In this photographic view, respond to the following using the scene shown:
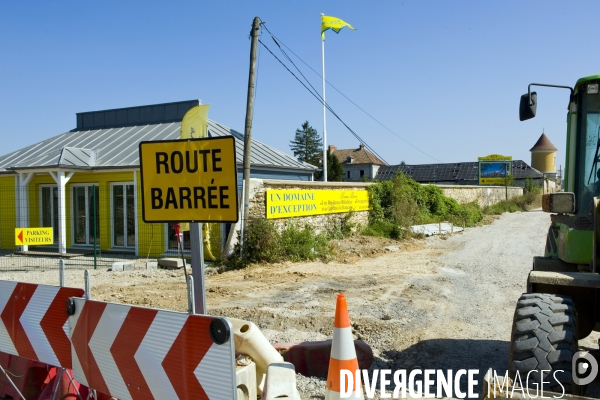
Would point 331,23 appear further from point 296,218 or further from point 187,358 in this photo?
point 187,358

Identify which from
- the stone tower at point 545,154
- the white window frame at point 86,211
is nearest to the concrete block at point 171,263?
the white window frame at point 86,211

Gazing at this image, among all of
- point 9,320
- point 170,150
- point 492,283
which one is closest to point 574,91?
point 170,150

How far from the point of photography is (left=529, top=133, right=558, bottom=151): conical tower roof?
85256 millimetres

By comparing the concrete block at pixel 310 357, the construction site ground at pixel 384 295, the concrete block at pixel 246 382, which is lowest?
the construction site ground at pixel 384 295

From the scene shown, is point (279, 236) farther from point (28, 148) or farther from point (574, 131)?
point (28, 148)

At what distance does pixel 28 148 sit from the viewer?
→ 71.9ft

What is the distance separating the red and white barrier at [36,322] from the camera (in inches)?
160

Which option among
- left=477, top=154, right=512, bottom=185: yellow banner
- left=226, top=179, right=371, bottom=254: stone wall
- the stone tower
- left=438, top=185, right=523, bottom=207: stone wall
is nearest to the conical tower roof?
the stone tower

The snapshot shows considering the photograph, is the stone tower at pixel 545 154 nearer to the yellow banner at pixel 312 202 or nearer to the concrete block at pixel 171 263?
the yellow banner at pixel 312 202

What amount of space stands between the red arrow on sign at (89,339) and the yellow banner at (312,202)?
11.1 m

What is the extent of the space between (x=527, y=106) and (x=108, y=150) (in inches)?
655

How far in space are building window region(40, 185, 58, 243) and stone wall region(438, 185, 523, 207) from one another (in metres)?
20.1

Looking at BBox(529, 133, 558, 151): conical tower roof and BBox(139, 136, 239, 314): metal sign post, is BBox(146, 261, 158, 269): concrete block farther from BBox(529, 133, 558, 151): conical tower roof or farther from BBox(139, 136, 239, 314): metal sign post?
BBox(529, 133, 558, 151): conical tower roof

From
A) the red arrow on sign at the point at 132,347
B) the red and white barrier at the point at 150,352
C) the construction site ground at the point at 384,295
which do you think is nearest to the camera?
the red and white barrier at the point at 150,352
